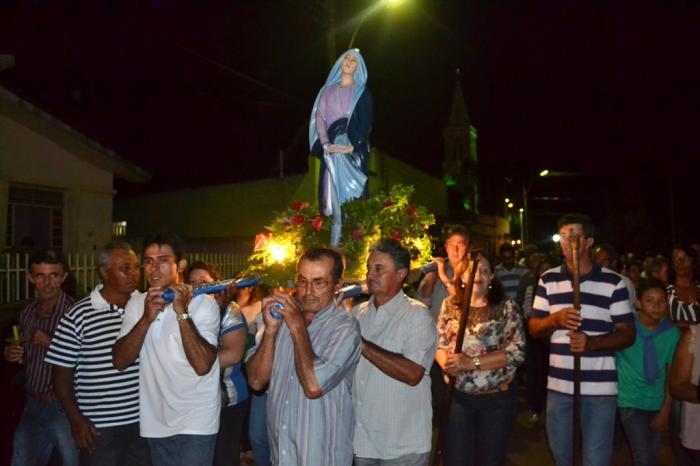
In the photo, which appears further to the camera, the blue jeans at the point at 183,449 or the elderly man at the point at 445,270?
the elderly man at the point at 445,270

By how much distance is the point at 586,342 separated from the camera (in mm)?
4016

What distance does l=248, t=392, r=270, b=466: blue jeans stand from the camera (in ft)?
16.8

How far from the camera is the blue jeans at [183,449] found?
10.8 feet

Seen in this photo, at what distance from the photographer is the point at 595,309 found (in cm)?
427

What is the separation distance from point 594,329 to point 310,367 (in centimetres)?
245

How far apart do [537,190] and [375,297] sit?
53.6 metres

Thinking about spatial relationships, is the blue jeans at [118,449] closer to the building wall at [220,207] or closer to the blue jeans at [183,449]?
the blue jeans at [183,449]

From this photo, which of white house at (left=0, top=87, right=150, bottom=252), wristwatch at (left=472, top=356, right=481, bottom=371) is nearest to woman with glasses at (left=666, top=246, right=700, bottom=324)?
wristwatch at (left=472, top=356, right=481, bottom=371)

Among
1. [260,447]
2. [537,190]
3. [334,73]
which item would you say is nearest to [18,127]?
[334,73]

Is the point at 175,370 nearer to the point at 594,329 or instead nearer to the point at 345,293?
the point at 345,293

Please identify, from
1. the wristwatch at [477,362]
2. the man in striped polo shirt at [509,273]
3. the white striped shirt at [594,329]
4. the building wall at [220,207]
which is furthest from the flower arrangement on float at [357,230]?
the building wall at [220,207]

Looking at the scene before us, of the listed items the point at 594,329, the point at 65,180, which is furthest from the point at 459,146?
the point at 594,329

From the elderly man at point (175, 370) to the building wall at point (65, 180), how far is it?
10.2 m

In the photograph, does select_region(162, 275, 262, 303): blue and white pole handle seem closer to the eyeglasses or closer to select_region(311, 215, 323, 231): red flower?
the eyeglasses
